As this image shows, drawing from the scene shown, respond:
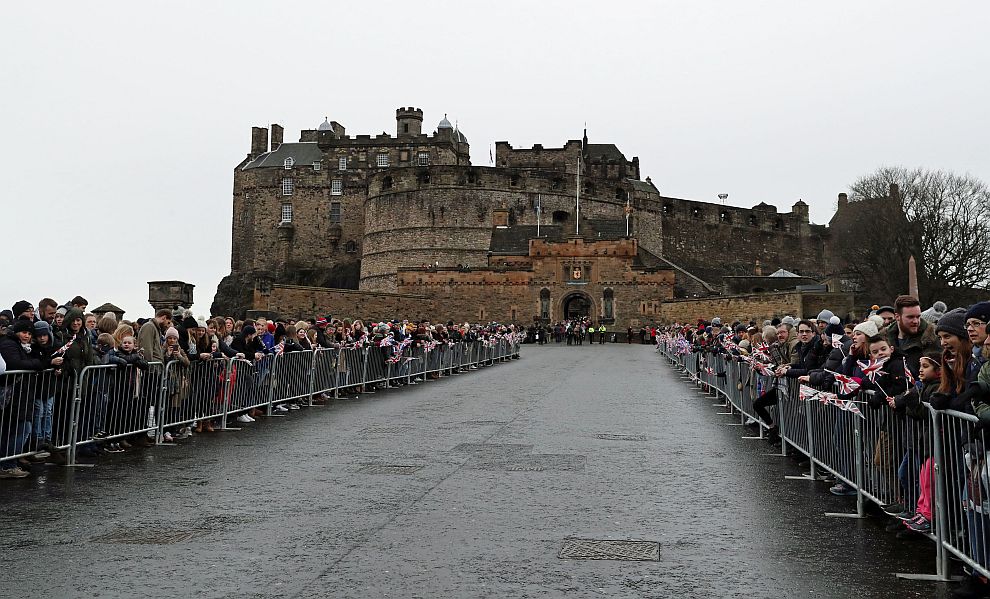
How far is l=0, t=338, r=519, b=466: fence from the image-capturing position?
7.22 m

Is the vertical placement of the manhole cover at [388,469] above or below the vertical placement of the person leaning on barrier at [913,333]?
below

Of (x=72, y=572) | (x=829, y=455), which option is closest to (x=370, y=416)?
(x=829, y=455)

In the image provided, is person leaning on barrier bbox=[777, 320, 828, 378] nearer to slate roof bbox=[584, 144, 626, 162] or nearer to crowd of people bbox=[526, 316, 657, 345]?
crowd of people bbox=[526, 316, 657, 345]

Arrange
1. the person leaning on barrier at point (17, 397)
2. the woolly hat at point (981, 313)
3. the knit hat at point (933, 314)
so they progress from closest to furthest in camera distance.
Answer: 1. the woolly hat at point (981, 313)
2. the knit hat at point (933, 314)
3. the person leaning on barrier at point (17, 397)

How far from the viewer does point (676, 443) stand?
9320 mm

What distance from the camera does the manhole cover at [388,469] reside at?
7.35 meters

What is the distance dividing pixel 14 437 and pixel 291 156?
67.0 meters

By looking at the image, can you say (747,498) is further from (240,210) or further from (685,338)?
(240,210)

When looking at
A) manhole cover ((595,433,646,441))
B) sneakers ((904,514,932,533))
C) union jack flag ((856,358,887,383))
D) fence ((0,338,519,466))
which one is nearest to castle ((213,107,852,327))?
fence ((0,338,519,466))

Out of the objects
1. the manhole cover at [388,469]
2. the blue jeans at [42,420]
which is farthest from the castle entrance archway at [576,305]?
the blue jeans at [42,420]

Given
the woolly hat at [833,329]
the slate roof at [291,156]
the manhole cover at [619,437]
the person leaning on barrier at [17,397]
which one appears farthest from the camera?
the slate roof at [291,156]

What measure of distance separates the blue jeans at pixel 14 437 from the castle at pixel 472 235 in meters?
41.6

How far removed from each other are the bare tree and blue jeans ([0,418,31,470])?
1662 inches

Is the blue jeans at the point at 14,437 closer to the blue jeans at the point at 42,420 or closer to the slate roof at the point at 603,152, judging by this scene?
the blue jeans at the point at 42,420
